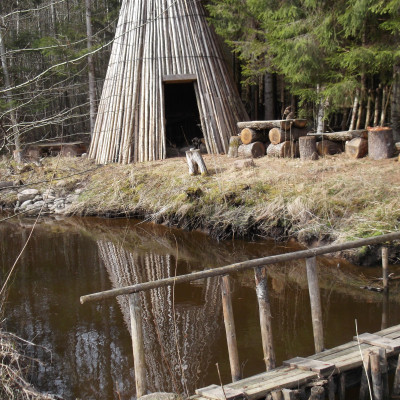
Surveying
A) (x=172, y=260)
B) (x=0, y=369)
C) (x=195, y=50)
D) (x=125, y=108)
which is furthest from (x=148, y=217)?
(x=0, y=369)

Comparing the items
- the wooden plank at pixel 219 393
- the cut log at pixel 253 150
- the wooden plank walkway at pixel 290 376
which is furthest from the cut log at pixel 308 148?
the wooden plank at pixel 219 393

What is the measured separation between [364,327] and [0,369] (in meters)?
3.35

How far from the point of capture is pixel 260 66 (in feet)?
40.5

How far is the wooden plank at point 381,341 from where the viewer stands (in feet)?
13.1

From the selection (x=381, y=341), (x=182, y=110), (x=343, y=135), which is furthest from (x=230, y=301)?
(x=182, y=110)

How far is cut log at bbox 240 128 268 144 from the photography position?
35.6ft

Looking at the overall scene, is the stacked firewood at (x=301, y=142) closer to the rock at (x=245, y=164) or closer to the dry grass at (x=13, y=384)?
the rock at (x=245, y=164)

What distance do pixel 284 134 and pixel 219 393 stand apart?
754cm

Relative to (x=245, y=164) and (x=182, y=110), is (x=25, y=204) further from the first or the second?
(x=182, y=110)

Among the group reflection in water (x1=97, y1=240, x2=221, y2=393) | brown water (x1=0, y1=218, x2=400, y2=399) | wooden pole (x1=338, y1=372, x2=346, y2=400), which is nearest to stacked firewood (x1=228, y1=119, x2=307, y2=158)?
brown water (x1=0, y1=218, x2=400, y2=399)

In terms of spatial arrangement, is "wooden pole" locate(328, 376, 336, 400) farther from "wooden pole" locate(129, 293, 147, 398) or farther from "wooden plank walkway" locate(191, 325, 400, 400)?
"wooden pole" locate(129, 293, 147, 398)

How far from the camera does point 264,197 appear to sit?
8445mm

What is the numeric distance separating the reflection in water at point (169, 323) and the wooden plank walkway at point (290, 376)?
16.8 inches

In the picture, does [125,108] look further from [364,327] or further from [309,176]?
[364,327]
